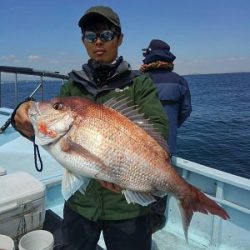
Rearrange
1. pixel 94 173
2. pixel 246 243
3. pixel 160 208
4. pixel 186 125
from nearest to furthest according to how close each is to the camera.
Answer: pixel 94 173, pixel 246 243, pixel 160 208, pixel 186 125

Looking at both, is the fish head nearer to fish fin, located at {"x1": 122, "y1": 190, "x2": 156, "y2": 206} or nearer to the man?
the man

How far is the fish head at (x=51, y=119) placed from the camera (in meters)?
2.28

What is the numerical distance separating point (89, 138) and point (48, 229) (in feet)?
6.60

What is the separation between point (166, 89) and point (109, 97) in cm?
221

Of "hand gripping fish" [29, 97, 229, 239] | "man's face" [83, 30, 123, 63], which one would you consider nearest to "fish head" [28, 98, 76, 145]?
"hand gripping fish" [29, 97, 229, 239]

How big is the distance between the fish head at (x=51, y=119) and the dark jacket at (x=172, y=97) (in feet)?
8.70

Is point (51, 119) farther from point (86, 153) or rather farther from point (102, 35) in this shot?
point (102, 35)

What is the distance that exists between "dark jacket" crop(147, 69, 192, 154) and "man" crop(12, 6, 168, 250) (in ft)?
6.64

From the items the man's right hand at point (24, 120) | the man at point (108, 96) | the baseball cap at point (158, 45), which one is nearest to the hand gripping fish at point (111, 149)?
the man's right hand at point (24, 120)

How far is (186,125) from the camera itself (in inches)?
929

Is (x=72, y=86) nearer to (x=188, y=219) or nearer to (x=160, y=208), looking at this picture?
(x=188, y=219)

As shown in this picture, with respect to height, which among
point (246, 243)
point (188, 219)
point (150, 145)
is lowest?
point (246, 243)

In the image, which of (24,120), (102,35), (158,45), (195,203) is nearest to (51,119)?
(24,120)

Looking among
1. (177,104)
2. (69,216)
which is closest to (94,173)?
(69,216)
